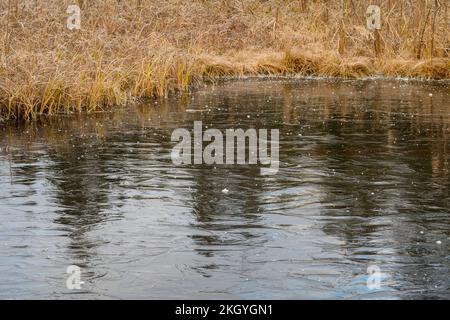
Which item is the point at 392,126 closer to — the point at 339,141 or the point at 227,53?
the point at 339,141

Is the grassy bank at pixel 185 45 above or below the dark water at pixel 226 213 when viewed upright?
above

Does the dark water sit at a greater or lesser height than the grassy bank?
lesser

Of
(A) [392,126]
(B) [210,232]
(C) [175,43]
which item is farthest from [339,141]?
(C) [175,43]

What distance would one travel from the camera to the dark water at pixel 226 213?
670 cm

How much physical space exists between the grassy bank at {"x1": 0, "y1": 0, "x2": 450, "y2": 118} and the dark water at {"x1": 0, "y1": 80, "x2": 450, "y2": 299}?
1353 millimetres

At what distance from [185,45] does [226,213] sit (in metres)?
15.6

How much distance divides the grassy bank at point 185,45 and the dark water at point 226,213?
135 centimetres

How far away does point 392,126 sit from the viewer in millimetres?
14930

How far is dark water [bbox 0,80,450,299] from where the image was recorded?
6.70 meters

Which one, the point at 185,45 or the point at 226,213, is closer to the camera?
the point at 226,213

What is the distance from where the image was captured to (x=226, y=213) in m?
8.81

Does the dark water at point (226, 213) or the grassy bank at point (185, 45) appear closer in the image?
the dark water at point (226, 213)

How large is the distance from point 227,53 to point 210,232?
1846 centimetres

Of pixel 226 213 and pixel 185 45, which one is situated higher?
pixel 185 45
